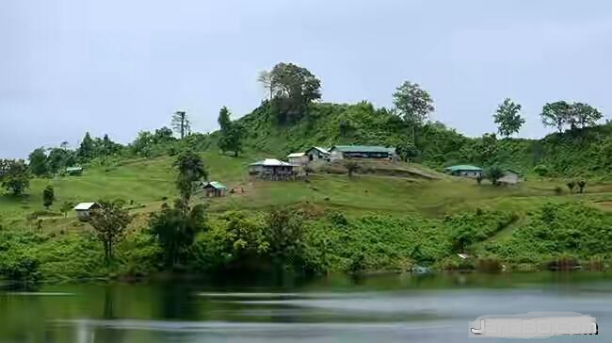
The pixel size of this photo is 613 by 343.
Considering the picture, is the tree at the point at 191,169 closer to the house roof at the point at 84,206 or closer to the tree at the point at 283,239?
the house roof at the point at 84,206

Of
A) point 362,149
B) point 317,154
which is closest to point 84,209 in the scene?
point 317,154

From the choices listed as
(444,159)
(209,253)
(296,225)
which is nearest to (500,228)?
(296,225)

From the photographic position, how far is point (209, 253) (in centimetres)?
4819

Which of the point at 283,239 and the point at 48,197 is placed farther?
the point at 48,197

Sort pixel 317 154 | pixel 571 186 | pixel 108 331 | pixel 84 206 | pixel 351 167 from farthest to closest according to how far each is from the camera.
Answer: pixel 317 154 → pixel 351 167 → pixel 571 186 → pixel 84 206 → pixel 108 331

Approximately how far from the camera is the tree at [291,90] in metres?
89.0

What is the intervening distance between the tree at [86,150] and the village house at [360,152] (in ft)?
91.0

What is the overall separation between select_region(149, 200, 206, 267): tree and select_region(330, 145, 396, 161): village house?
86.6 ft

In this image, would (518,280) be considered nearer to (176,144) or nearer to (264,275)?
(264,275)

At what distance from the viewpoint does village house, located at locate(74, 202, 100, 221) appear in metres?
51.2

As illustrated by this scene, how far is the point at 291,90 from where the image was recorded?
8944 centimetres

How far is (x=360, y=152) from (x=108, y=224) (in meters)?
32.0

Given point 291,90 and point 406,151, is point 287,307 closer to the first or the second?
point 406,151

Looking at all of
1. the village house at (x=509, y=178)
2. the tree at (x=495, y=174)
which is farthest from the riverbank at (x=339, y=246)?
the village house at (x=509, y=178)
